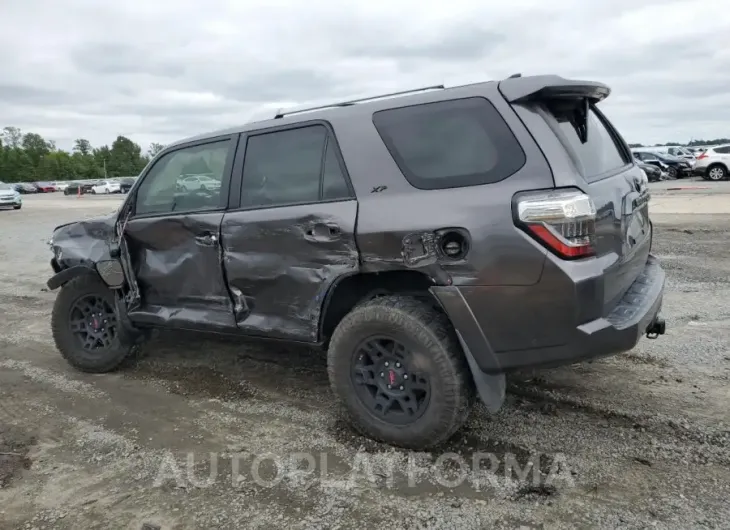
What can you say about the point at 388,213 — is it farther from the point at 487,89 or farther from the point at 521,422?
the point at 521,422

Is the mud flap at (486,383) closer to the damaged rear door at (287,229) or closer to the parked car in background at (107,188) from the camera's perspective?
the damaged rear door at (287,229)

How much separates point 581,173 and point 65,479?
10.1 ft

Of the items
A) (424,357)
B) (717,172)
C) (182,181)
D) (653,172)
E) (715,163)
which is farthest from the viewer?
(653,172)

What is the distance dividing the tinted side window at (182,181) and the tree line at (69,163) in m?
90.9

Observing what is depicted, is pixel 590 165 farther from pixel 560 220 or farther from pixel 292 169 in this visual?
pixel 292 169

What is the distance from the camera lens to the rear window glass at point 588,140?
304cm

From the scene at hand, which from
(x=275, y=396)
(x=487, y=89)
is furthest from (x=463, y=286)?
(x=275, y=396)

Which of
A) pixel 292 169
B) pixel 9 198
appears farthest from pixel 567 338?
pixel 9 198

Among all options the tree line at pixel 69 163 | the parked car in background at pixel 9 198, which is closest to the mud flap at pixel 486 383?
the parked car in background at pixel 9 198

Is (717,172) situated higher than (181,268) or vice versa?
(717,172)

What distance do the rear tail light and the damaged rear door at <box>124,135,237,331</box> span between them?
2.02 metres

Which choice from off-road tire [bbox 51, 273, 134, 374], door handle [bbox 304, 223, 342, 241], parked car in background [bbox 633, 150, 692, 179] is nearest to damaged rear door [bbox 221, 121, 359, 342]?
door handle [bbox 304, 223, 342, 241]

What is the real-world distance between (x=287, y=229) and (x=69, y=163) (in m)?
106

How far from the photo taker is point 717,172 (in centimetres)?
2453
